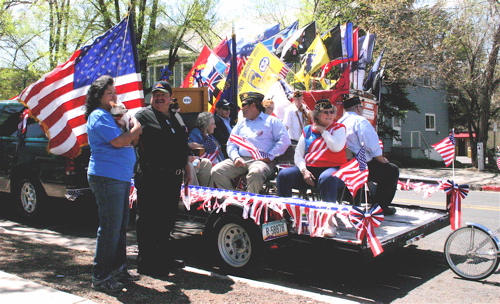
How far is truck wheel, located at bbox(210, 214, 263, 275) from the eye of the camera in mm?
5195

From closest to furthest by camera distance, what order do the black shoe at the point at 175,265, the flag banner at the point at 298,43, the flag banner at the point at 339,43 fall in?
the black shoe at the point at 175,265 < the flag banner at the point at 339,43 < the flag banner at the point at 298,43

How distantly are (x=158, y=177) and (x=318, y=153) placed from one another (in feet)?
6.26

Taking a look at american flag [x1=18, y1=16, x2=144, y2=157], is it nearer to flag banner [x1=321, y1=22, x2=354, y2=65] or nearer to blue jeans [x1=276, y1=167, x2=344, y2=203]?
blue jeans [x1=276, y1=167, x2=344, y2=203]

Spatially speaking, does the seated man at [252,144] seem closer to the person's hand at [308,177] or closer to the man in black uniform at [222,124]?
the person's hand at [308,177]

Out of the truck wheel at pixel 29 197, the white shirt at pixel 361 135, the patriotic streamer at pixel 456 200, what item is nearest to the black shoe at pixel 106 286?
the white shirt at pixel 361 135

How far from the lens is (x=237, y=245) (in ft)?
18.0

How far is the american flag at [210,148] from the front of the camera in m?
7.49

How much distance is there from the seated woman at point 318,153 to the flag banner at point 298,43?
5.60m

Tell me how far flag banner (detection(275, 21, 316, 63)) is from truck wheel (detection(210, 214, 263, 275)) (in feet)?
21.3

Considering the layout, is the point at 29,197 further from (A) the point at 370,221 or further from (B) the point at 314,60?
(A) the point at 370,221

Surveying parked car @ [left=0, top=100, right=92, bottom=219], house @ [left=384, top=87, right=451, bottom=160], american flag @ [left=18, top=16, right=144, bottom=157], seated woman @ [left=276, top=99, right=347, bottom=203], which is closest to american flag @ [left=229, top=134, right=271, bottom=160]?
seated woman @ [left=276, top=99, right=347, bottom=203]

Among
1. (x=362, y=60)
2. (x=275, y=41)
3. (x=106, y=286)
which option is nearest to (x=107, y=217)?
(x=106, y=286)

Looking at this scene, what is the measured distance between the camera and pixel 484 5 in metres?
19.2

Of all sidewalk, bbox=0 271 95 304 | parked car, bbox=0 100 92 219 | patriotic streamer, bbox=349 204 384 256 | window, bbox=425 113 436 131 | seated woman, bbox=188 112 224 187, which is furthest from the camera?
window, bbox=425 113 436 131
